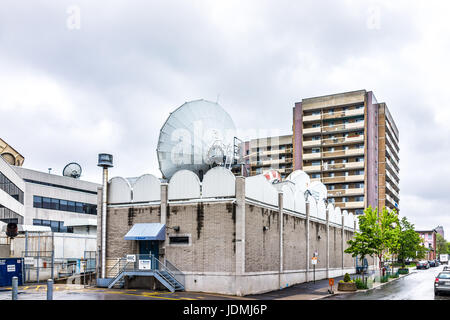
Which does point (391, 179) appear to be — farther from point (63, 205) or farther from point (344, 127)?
point (63, 205)

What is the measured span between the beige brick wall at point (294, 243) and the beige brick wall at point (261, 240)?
1.74 metres

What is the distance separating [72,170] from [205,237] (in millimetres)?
49945

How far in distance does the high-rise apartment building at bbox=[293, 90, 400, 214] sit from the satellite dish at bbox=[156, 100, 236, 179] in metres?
55.8

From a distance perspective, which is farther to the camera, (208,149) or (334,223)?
(334,223)

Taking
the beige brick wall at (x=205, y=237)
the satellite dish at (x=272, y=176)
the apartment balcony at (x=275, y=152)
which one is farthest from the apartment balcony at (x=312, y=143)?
the beige brick wall at (x=205, y=237)

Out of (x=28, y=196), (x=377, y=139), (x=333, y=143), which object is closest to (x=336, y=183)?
(x=333, y=143)


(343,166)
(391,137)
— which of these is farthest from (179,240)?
(391,137)

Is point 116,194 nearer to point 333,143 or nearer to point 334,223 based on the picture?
point 334,223

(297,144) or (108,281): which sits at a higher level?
(297,144)

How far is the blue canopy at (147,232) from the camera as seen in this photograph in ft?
105

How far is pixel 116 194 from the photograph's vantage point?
35.6 metres

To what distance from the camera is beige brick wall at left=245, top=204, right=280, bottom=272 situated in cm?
3155

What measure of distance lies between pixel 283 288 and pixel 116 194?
13.8 meters

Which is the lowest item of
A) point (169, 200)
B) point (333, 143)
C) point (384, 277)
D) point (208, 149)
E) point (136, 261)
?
point (384, 277)
